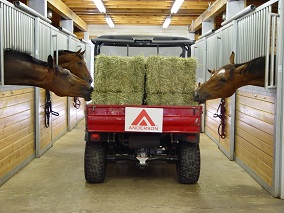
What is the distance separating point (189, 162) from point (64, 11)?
612cm

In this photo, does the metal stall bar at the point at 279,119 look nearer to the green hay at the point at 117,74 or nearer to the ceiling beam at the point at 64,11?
the green hay at the point at 117,74

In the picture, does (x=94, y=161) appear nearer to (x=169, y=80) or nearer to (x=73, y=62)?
(x=169, y=80)

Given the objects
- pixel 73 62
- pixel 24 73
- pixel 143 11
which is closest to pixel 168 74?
pixel 24 73

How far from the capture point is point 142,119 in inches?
179

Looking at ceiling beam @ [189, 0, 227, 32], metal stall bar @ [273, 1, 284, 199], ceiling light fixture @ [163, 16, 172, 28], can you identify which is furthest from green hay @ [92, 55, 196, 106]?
ceiling light fixture @ [163, 16, 172, 28]

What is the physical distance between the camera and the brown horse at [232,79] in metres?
4.93

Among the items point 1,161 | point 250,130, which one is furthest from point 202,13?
point 1,161

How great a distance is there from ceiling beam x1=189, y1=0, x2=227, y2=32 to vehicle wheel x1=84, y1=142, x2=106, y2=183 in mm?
4509

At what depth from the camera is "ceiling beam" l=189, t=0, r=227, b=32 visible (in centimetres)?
844

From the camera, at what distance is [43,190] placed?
185 inches

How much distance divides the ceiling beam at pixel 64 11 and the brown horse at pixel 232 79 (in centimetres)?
410

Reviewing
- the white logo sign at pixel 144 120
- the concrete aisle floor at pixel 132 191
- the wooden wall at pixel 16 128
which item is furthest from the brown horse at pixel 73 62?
the white logo sign at pixel 144 120

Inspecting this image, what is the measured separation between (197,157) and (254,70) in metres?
1.30

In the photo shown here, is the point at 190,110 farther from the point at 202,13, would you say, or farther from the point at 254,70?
the point at 202,13
